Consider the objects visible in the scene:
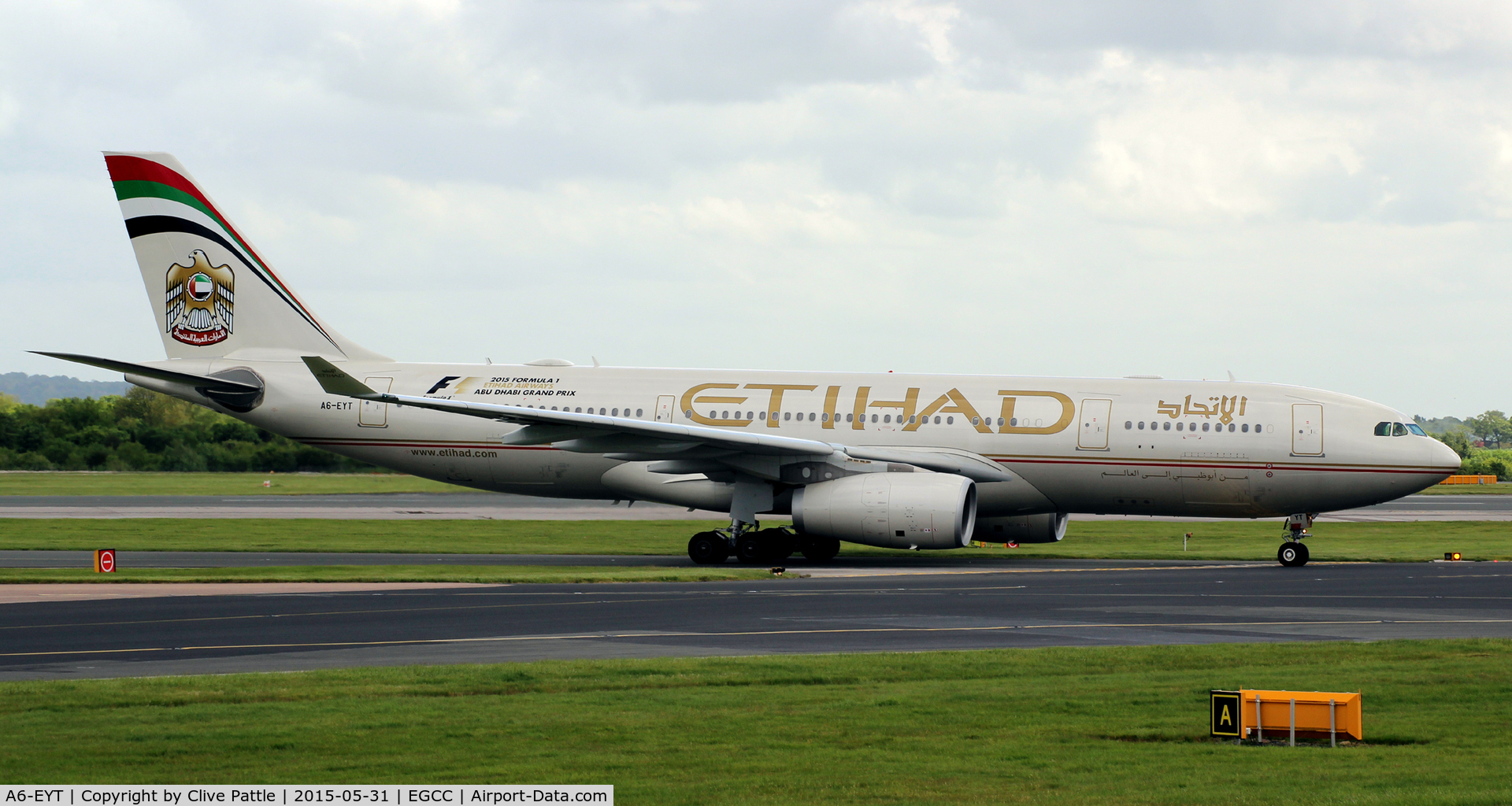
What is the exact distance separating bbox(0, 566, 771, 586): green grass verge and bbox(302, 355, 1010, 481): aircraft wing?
2760mm

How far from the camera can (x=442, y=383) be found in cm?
3706

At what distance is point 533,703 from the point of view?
1374 cm

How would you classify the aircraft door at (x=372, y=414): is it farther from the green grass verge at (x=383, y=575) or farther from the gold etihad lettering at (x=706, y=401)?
the gold etihad lettering at (x=706, y=401)

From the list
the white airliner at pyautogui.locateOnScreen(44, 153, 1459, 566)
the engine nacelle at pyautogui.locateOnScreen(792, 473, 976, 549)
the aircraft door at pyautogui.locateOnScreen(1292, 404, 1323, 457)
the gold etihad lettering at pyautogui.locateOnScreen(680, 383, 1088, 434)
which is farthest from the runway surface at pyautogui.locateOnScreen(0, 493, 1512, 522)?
the engine nacelle at pyautogui.locateOnScreen(792, 473, 976, 549)

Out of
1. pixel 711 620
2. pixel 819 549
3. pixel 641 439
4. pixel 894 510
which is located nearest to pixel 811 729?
pixel 711 620

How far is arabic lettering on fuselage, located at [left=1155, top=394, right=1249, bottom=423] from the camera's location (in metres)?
33.1

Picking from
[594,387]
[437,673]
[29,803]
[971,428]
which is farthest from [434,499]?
[29,803]

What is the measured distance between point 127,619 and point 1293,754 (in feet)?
52.4

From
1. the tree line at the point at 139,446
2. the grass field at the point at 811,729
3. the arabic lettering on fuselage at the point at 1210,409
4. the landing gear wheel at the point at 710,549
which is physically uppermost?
the tree line at the point at 139,446

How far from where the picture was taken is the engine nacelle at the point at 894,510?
30672mm

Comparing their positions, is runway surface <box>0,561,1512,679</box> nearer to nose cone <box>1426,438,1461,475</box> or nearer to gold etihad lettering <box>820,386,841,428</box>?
nose cone <box>1426,438,1461,475</box>

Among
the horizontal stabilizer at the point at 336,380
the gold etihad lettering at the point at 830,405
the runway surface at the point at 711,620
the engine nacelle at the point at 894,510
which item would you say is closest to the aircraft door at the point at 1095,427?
the engine nacelle at the point at 894,510

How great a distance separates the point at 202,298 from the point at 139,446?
65.1 meters

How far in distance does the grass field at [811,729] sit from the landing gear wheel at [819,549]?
1694 centimetres
